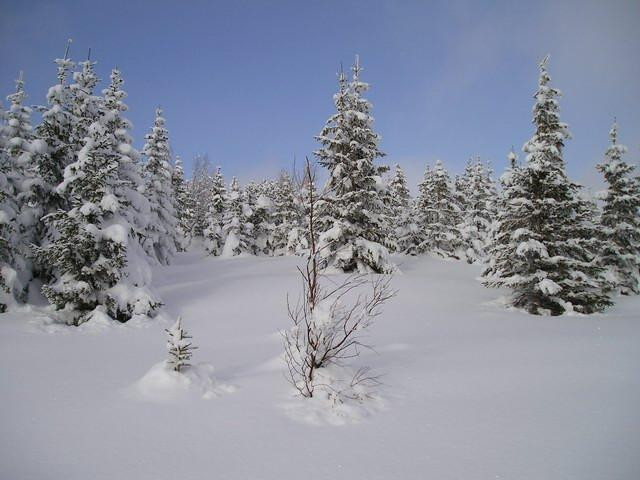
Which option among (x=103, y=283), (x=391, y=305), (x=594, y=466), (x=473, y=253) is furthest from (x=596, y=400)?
(x=473, y=253)

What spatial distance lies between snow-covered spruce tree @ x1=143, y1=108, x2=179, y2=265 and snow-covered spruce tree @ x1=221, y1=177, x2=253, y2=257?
7.49m

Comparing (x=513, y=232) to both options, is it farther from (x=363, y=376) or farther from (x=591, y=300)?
(x=363, y=376)

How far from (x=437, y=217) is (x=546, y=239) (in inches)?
717

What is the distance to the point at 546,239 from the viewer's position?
1374cm

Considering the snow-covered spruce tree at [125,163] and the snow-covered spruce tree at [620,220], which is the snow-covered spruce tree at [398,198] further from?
the snow-covered spruce tree at [125,163]

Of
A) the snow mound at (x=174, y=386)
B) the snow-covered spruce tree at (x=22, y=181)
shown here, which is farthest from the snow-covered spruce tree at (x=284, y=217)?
the snow mound at (x=174, y=386)

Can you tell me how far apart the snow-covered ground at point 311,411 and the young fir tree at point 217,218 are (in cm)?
2714

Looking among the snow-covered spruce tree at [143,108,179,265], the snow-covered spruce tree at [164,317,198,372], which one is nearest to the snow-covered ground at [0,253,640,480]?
the snow-covered spruce tree at [164,317,198,372]

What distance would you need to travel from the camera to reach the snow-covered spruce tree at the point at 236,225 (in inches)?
1380

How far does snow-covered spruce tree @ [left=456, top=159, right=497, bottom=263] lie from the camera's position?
35.7 metres

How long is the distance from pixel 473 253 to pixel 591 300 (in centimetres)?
2193

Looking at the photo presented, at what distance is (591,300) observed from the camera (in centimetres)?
1312

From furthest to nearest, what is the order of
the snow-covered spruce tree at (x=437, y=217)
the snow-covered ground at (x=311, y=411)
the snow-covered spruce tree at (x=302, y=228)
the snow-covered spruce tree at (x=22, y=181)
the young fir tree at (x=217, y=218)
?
1. the young fir tree at (x=217, y=218)
2. the snow-covered spruce tree at (x=437, y=217)
3. the snow-covered spruce tree at (x=22, y=181)
4. the snow-covered spruce tree at (x=302, y=228)
5. the snow-covered ground at (x=311, y=411)

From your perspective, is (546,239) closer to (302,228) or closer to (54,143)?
(302,228)
